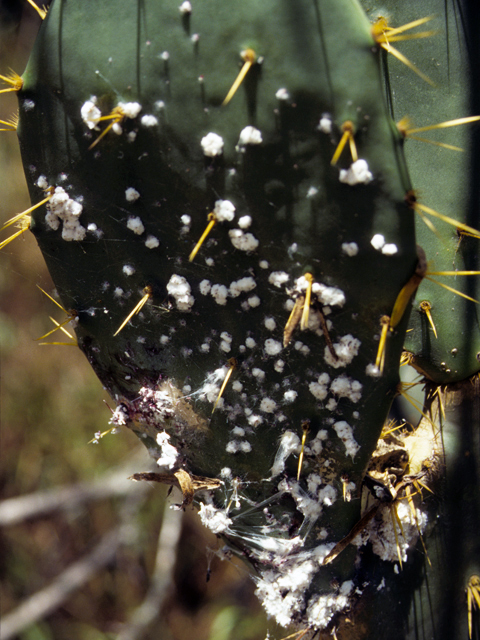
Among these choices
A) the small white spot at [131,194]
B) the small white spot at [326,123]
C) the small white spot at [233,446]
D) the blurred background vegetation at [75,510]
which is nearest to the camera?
the small white spot at [326,123]

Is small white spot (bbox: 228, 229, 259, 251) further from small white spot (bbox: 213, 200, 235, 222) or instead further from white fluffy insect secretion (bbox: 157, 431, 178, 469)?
white fluffy insect secretion (bbox: 157, 431, 178, 469)

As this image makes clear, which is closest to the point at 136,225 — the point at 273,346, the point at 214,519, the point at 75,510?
the point at 273,346

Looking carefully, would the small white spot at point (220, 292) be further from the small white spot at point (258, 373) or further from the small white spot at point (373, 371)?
the small white spot at point (373, 371)

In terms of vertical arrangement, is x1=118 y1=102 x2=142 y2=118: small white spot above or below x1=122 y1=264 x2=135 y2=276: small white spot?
above

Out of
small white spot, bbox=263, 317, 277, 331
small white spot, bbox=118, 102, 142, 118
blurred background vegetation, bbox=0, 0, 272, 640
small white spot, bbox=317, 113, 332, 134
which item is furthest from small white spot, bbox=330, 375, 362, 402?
blurred background vegetation, bbox=0, 0, 272, 640

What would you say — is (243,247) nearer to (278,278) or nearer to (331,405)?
(278,278)

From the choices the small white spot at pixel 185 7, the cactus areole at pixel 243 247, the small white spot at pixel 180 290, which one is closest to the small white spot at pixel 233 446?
the cactus areole at pixel 243 247
